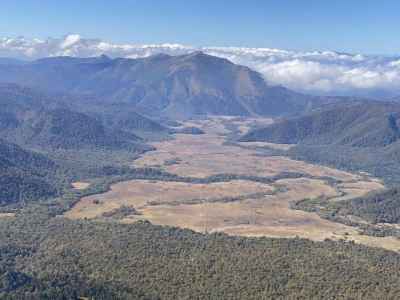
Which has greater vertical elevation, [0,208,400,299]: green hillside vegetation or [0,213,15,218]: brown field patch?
[0,208,400,299]: green hillside vegetation

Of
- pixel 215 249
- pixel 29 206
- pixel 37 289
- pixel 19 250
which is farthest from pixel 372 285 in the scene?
pixel 29 206

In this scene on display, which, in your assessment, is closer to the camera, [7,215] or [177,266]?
[177,266]

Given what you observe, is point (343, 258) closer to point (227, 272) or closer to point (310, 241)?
Result: point (310, 241)

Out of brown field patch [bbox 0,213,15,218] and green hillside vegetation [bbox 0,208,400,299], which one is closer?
green hillside vegetation [bbox 0,208,400,299]

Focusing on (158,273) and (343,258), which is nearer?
(158,273)

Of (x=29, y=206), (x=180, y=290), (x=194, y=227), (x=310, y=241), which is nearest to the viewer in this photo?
(x=180, y=290)

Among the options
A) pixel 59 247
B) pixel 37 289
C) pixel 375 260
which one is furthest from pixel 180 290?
pixel 375 260

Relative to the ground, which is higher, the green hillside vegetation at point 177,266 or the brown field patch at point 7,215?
the green hillside vegetation at point 177,266

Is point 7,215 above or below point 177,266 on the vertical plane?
below

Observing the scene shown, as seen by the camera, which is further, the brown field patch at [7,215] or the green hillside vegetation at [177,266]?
the brown field patch at [7,215]

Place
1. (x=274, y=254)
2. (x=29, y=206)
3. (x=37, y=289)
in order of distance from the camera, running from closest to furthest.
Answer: (x=37, y=289) → (x=274, y=254) → (x=29, y=206)
